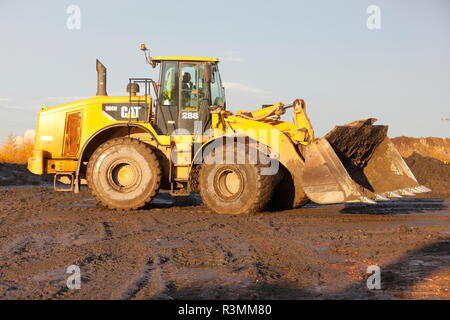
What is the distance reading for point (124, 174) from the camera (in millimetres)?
10867

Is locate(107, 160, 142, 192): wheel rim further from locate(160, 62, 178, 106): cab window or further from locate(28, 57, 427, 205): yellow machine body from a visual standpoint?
locate(160, 62, 178, 106): cab window

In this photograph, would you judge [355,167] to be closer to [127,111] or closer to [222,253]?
[222,253]

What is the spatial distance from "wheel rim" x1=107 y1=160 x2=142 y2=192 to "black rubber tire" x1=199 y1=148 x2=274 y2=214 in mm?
1346

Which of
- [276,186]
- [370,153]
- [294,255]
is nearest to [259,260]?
[294,255]

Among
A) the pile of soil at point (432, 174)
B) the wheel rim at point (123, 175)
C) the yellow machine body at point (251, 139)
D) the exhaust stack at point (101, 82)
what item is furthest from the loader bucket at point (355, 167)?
the pile of soil at point (432, 174)

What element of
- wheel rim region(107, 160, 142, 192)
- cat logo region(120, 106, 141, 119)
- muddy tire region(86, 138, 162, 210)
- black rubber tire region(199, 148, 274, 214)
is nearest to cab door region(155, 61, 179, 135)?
cat logo region(120, 106, 141, 119)

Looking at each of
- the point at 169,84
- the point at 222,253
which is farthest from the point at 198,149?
the point at 222,253

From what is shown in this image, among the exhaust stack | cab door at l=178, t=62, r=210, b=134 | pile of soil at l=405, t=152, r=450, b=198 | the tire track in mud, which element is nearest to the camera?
the tire track in mud

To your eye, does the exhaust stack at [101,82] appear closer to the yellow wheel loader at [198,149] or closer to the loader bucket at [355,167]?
the yellow wheel loader at [198,149]

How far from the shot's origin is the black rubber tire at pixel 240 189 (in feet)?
32.8

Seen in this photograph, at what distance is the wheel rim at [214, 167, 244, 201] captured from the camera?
1030 centimetres

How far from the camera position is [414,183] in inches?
387
